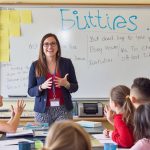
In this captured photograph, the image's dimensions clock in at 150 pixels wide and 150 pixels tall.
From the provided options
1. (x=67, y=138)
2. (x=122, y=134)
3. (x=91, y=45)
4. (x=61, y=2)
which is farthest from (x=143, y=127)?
(x=61, y=2)

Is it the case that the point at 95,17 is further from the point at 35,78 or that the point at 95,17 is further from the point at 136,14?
the point at 35,78

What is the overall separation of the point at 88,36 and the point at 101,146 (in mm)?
2242

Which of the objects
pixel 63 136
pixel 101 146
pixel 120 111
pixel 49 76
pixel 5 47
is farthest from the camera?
pixel 5 47

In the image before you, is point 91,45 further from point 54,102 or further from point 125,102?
point 125,102

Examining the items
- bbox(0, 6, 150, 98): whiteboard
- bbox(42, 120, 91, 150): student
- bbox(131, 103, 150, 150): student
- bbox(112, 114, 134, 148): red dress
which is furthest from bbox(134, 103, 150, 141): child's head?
bbox(0, 6, 150, 98): whiteboard

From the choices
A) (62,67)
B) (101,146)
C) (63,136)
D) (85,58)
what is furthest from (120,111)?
(85,58)

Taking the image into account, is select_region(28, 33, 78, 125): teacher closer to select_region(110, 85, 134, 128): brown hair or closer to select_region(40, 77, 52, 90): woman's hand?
select_region(40, 77, 52, 90): woman's hand

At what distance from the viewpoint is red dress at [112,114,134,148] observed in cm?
237

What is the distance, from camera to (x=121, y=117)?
247 centimetres

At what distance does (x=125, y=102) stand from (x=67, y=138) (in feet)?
4.57

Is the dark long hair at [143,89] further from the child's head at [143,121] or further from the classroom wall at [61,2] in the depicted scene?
the classroom wall at [61,2]

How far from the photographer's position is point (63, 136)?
3.97 feet

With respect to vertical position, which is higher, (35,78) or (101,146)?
(35,78)

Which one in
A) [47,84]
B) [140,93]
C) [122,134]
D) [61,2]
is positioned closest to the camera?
[122,134]
